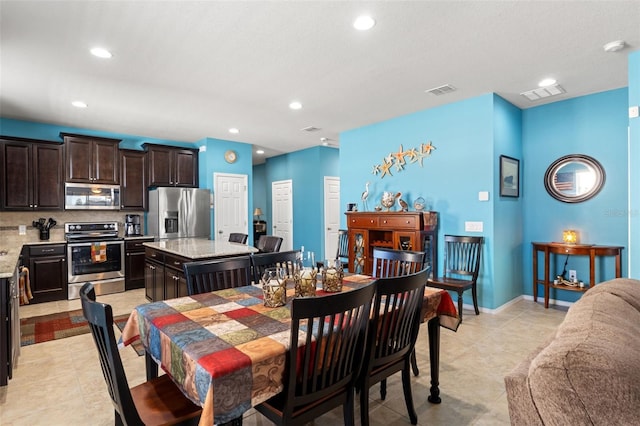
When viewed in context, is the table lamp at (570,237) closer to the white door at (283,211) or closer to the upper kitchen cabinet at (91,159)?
the white door at (283,211)

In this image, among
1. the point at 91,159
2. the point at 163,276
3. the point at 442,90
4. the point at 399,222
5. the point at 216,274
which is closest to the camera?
the point at 216,274

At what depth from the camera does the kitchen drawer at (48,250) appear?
15.3 feet

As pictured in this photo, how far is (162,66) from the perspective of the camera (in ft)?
10.5

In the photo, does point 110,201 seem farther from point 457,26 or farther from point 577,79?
point 577,79

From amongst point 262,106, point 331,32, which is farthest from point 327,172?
point 331,32

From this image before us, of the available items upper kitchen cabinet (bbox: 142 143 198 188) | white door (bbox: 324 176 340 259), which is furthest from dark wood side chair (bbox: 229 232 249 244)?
white door (bbox: 324 176 340 259)

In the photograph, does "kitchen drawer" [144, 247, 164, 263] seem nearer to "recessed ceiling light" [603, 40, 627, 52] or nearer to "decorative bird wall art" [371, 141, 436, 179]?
"decorative bird wall art" [371, 141, 436, 179]

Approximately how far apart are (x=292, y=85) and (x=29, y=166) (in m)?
4.15

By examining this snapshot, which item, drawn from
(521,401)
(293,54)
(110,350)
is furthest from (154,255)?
(521,401)

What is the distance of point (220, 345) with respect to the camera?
51.7 inches

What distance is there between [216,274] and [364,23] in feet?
6.88

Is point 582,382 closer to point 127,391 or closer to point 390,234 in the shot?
point 127,391

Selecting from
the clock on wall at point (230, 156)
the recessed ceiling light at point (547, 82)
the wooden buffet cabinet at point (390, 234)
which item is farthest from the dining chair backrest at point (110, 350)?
the clock on wall at point (230, 156)

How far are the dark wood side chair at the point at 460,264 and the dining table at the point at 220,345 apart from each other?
2018 mm
